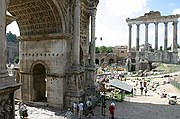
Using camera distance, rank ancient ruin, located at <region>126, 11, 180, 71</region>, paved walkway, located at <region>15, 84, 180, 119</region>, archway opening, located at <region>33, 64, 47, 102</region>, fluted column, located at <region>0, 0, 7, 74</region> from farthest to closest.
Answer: ancient ruin, located at <region>126, 11, 180, 71</region> < archway opening, located at <region>33, 64, 47, 102</region> < paved walkway, located at <region>15, 84, 180, 119</region> < fluted column, located at <region>0, 0, 7, 74</region>

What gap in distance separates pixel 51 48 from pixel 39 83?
3.22 metres

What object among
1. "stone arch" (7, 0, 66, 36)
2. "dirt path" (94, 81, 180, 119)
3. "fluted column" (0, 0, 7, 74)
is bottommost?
"dirt path" (94, 81, 180, 119)

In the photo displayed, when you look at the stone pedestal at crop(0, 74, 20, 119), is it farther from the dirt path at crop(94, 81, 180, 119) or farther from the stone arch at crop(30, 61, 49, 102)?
the stone arch at crop(30, 61, 49, 102)

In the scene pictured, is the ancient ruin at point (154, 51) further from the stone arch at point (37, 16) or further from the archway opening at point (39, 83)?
the stone arch at point (37, 16)

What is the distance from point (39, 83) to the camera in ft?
52.2

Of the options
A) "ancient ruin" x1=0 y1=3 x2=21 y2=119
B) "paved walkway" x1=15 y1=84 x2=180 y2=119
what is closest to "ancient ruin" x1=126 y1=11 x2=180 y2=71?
"paved walkway" x1=15 y1=84 x2=180 y2=119

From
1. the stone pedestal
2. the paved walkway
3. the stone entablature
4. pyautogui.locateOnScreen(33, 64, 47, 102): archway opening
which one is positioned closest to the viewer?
the stone pedestal

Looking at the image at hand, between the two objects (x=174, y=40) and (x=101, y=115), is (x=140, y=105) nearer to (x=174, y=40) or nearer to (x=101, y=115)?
(x=101, y=115)

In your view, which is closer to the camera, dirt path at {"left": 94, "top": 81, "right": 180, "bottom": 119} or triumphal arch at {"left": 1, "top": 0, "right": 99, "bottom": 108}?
dirt path at {"left": 94, "top": 81, "right": 180, "bottom": 119}

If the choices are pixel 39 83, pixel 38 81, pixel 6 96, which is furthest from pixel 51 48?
pixel 6 96

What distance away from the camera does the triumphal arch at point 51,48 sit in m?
13.9

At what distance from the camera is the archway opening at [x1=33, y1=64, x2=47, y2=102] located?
1544 centimetres

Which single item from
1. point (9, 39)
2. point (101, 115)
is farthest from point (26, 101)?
point (9, 39)

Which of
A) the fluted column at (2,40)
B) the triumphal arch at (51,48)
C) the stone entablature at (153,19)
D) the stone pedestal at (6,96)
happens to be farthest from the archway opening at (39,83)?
the stone entablature at (153,19)
